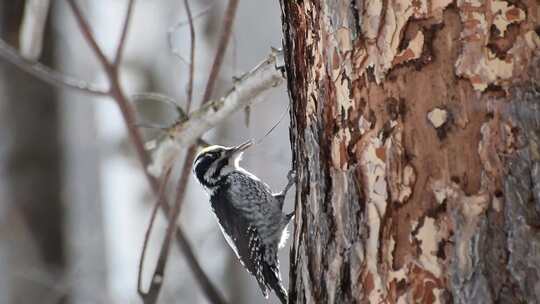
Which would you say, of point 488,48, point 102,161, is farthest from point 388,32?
point 102,161

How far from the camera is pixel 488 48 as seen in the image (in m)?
2.15

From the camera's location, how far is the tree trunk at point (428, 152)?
2.11 meters

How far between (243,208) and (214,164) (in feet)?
0.77

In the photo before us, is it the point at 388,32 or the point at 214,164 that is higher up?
the point at 214,164

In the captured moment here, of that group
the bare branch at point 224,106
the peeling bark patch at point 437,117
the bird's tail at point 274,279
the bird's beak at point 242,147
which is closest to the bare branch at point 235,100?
the bare branch at point 224,106

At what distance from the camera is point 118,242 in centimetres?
1248

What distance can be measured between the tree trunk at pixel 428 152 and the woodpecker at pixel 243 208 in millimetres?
2055

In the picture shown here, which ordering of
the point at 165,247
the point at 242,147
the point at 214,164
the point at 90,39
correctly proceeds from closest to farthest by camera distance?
the point at 165,247
the point at 90,39
the point at 242,147
the point at 214,164

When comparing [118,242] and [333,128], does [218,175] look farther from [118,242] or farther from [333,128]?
[118,242]

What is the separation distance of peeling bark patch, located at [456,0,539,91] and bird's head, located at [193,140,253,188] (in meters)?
2.48

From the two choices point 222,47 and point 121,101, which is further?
point 121,101

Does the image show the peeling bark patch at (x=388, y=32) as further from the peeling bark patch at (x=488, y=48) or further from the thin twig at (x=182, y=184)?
the thin twig at (x=182, y=184)

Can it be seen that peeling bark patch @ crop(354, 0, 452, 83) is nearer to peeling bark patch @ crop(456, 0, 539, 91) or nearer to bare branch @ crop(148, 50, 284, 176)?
peeling bark patch @ crop(456, 0, 539, 91)

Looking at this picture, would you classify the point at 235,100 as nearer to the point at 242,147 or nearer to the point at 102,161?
the point at 242,147
